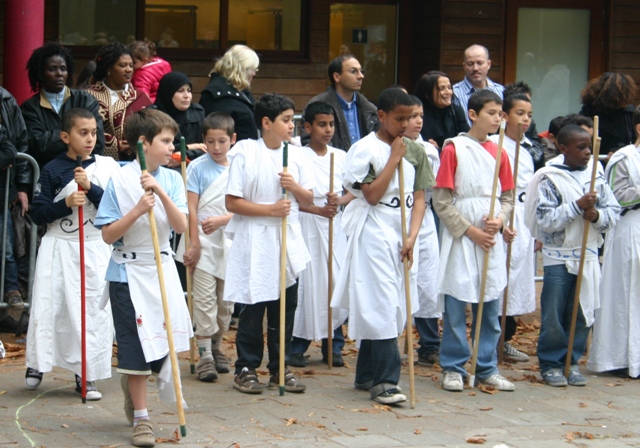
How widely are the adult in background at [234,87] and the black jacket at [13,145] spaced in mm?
1622

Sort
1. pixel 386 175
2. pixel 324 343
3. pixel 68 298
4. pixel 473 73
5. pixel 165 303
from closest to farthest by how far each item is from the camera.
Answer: pixel 165 303
pixel 386 175
pixel 68 298
pixel 324 343
pixel 473 73

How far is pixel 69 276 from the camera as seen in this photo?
23.7ft

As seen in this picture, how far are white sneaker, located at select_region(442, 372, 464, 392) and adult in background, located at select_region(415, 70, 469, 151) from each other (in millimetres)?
2439

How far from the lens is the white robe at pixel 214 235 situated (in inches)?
316

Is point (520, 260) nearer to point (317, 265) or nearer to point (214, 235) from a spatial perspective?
point (317, 265)

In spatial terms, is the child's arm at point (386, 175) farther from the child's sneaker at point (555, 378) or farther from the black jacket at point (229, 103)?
the black jacket at point (229, 103)


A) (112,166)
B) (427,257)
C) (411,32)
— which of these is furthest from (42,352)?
(411,32)

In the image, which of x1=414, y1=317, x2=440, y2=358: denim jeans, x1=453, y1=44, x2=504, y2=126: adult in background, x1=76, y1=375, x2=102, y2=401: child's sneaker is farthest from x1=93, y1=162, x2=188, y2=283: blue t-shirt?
x1=453, y1=44, x2=504, y2=126: adult in background

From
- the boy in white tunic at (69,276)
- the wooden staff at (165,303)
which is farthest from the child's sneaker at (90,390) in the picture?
the wooden staff at (165,303)

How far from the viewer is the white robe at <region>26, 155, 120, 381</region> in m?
7.20

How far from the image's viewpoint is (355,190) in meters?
7.39

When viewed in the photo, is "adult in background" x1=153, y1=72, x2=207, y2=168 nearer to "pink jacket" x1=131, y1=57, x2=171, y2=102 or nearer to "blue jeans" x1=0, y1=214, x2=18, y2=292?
"pink jacket" x1=131, y1=57, x2=171, y2=102

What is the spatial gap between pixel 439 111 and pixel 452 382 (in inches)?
111

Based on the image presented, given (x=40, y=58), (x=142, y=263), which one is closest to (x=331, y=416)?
(x=142, y=263)
